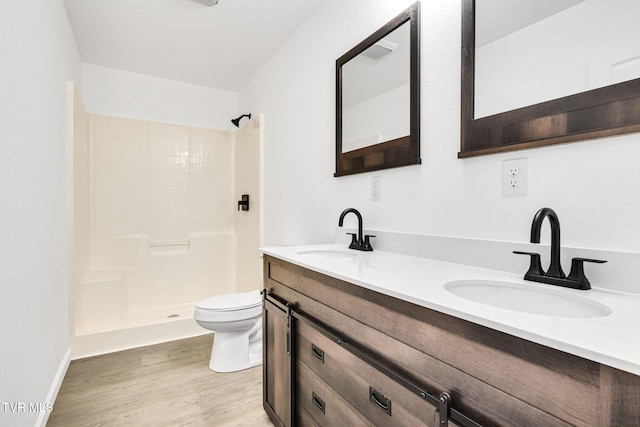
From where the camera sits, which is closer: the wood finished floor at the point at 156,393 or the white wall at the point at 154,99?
the wood finished floor at the point at 156,393

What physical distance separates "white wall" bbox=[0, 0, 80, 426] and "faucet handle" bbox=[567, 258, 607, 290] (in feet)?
5.83

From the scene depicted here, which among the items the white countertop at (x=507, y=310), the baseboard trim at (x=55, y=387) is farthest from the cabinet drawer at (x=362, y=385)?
the baseboard trim at (x=55, y=387)

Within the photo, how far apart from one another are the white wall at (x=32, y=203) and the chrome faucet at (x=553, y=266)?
1.69 m

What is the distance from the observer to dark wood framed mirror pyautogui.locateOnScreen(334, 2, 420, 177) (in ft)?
4.52

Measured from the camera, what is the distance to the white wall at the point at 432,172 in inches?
33.7

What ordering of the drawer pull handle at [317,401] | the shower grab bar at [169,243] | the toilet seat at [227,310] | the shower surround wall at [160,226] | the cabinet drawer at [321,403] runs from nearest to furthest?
the cabinet drawer at [321,403], the drawer pull handle at [317,401], the toilet seat at [227,310], the shower surround wall at [160,226], the shower grab bar at [169,243]

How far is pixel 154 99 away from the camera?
325 cm

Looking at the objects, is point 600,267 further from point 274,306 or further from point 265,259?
point 265,259

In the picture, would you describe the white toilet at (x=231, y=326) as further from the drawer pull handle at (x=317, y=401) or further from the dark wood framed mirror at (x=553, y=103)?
the dark wood framed mirror at (x=553, y=103)

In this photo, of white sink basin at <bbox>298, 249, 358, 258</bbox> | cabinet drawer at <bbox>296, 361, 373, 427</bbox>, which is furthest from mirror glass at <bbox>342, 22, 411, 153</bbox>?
cabinet drawer at <bbox>296, 361, 373, 427</bbox>

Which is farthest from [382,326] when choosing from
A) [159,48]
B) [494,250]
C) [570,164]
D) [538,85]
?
[159,48]

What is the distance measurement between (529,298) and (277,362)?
109 centimetres

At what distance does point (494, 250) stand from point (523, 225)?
0.39 ft

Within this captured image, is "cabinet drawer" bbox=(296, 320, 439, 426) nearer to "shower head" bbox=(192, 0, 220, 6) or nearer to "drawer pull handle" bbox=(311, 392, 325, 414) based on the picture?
"drawer pull handle" bbox=(311, 392, 325, 414)
